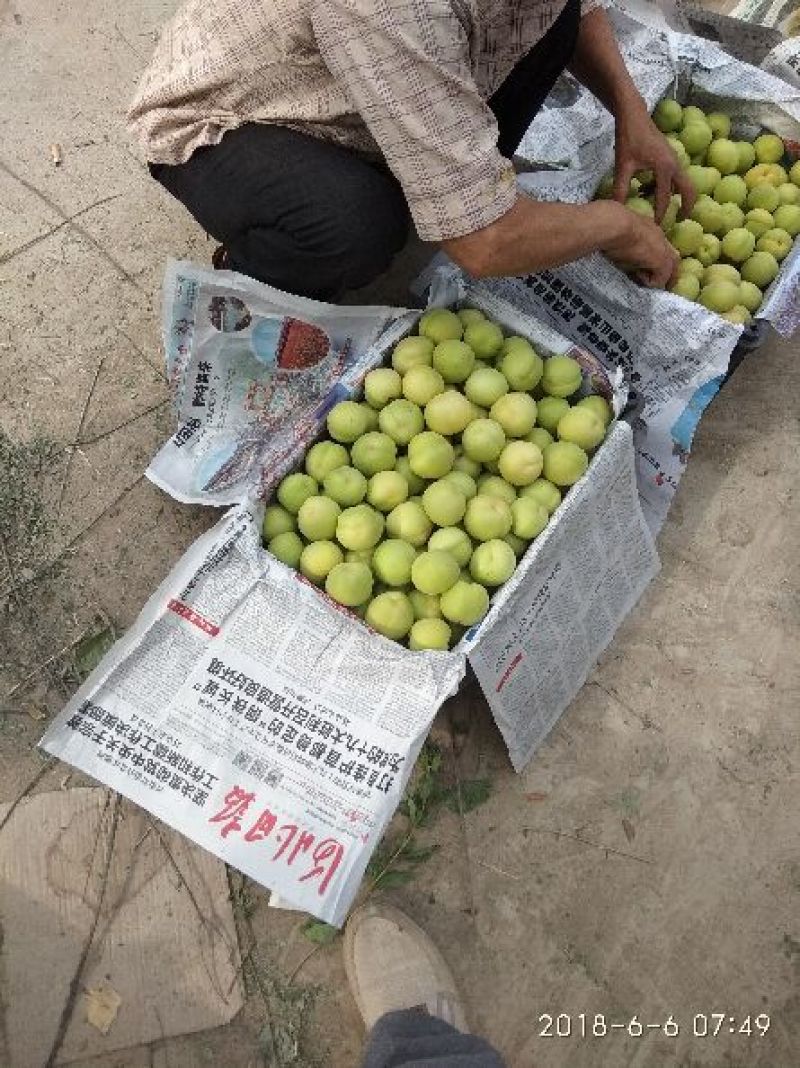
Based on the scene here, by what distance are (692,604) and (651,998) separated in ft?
3.57

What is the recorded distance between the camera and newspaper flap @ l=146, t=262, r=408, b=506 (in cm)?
271

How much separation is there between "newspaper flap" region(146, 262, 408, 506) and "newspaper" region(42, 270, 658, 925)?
32 cm

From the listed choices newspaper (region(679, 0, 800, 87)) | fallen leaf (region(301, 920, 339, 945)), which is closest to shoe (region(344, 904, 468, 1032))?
fallen leaf (region(301, 920, 339, 945))

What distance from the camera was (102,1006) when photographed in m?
2.31

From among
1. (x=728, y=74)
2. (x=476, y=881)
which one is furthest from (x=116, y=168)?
(x=476, y=881)

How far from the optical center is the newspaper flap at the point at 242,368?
8.88 feet

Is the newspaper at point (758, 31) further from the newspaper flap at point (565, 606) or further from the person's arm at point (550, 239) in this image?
the newspaper flap at point (565, 606)

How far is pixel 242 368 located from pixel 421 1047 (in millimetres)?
1858

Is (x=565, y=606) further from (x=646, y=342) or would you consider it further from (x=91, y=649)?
(x=91, y=649)

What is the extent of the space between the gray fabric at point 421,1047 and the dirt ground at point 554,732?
25cm

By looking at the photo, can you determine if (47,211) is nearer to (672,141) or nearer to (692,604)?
(672,141)

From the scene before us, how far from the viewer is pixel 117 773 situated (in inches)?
90.7

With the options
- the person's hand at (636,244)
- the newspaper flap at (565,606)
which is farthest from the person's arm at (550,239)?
the newspaper flap at (565,606)

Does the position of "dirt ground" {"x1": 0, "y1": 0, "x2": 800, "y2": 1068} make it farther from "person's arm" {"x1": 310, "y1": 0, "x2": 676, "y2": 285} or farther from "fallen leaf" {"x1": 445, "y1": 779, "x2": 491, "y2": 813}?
"person's arm" {"x1": 310, "y1": 0, "x2": 676, "y2": 285}
